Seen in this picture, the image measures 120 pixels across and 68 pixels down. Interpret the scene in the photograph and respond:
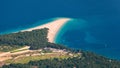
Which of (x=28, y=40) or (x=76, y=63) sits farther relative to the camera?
(x=28, y=40)

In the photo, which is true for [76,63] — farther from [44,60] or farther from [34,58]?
[34,58]

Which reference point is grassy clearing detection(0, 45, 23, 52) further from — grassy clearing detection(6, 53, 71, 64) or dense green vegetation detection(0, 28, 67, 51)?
grassy clearing detection(6, 53, 71, 64)

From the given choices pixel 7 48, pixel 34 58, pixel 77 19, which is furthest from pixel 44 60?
pixel 77 19

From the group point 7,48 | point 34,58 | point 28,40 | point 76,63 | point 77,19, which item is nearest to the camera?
point 76,63

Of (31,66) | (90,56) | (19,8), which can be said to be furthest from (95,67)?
(19,8)

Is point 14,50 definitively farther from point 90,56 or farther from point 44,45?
point 90,56

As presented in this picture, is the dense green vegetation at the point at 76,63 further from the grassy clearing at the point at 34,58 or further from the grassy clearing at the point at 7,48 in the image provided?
the grassy clearing at the point at 7,48

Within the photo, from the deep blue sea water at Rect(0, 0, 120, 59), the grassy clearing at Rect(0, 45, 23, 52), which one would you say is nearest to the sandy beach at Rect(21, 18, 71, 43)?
the deep blue sea water at Rect(0, 0, 120, 59)
